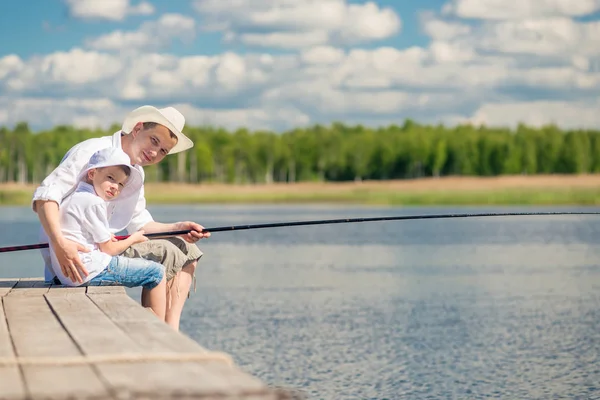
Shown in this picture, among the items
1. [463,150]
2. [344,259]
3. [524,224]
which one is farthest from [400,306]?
[463,150]

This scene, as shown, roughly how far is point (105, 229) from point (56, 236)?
31cm

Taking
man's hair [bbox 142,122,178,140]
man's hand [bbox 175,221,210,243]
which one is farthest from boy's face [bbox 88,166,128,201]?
man's hand [bbox 175,221,210,243]

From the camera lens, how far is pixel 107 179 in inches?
197

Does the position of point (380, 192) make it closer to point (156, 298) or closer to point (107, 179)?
point (156, 298)

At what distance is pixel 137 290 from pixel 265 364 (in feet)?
17.2

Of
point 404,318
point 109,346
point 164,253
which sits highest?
point 164,253

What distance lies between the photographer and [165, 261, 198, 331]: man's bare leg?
5.64m

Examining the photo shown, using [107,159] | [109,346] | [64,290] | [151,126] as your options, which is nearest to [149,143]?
[151,126]

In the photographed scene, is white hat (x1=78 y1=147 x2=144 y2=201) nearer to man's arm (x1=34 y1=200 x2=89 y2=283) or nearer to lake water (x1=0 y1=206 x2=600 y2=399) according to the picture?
man's arm (x1=34 y1=200 x2=89 y2=283)

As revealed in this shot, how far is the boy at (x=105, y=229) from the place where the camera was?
16.3 ft

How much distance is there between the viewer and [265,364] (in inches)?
341

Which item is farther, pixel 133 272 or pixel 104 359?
pixel 133 272

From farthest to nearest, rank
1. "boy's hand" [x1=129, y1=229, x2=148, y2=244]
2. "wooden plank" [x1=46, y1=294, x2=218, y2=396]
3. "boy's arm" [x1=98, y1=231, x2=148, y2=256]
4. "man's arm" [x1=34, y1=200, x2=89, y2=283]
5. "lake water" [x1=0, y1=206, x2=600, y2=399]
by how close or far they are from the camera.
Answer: "lake water" [x1=0, y1=206, x2=600, y2=399] → "boy's hand" [x1=129, y1=229, x2=148, y2=244] → "boy's arm" [x1=98, y1=231, x2=148, y2=256] → "man's arm" [x1=34, y1=200, x2=89, y2=283] → "wooden plank" [x1=46, y1=294, x2=218, y2=396]

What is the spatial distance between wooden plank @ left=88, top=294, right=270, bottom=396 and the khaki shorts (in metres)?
1.04
